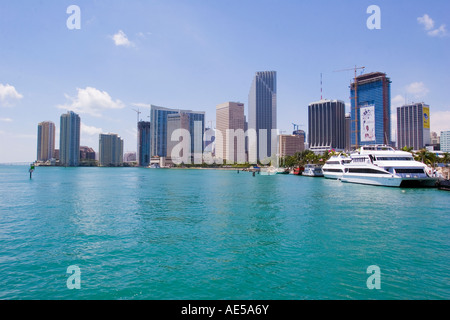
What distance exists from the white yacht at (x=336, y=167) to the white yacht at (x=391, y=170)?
12.0 metres

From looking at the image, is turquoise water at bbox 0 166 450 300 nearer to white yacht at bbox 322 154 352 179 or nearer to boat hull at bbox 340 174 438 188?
boat hull at bbox 340 174 438 188

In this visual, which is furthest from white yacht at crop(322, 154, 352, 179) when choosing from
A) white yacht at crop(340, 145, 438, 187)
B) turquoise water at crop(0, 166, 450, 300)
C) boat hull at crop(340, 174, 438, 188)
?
turquoise water at crop(0, 166, 450, 300)

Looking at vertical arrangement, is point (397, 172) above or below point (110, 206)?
above

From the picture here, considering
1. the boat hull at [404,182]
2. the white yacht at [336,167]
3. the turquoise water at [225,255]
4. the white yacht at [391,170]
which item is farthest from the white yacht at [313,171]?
the turquoise water at [225,255]

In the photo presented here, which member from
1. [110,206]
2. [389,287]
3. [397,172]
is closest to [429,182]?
[397,172]

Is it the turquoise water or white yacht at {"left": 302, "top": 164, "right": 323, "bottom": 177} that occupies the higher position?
white yacht at {"left": 302, "top": 164, "right": 323, "bottom": 177}

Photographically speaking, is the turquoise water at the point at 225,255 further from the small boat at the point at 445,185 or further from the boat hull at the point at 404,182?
the boat hull at the point at 404,182

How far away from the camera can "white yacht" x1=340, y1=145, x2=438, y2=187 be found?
6028 cm

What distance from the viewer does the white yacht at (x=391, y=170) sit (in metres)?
60.3

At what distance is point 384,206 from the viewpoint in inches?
1446

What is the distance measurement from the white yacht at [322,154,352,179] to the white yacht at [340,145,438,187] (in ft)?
39.3
